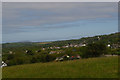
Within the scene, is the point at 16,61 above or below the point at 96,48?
below

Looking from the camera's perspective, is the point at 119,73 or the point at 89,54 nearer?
the point at 119,73

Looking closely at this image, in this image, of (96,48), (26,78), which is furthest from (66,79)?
(96,48)

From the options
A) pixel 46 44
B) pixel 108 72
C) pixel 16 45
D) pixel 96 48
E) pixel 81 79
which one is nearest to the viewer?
pixel 81 79

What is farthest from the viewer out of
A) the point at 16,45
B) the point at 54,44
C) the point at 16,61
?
the point at 54,44

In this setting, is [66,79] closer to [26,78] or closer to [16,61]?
[26,78]

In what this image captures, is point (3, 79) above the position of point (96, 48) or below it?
below

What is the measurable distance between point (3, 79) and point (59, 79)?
374 cm

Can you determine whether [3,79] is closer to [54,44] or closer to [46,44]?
[46,44]

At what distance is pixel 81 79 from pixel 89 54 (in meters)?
15.4

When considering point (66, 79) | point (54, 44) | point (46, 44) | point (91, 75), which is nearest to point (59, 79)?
point (66, 79)

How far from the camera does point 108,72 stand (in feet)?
34.0

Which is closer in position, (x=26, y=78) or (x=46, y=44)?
(x=26, y=78)

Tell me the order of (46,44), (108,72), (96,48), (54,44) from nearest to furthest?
(108,72) → (96,48) → (46,44) → (54,44)

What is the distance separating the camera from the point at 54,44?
9012 centimetres
